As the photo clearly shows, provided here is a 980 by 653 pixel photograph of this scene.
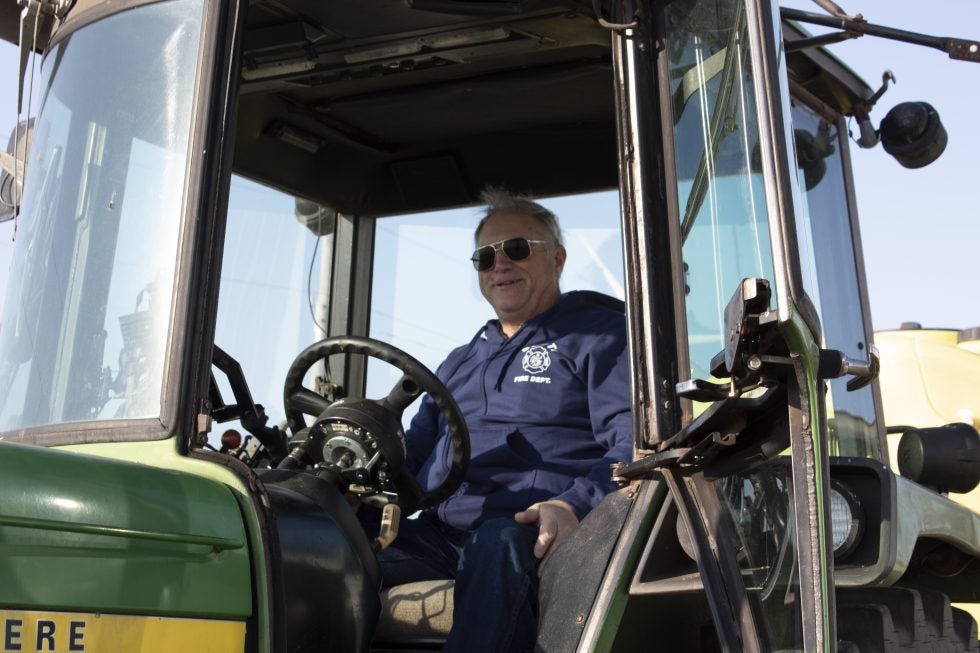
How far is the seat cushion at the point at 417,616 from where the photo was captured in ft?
9.27

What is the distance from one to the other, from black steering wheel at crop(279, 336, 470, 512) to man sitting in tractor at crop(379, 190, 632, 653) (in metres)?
0.18

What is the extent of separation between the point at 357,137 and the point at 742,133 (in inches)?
74.8

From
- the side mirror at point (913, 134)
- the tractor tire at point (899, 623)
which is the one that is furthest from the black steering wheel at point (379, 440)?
the side mirror at point (913, 134)

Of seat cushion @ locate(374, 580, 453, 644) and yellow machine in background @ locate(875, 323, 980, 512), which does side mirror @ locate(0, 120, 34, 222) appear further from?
yellow machine in background @ locate(875, 323, 980, 512)

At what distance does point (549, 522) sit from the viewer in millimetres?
2691

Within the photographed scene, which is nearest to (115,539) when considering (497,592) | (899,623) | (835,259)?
(497,592)

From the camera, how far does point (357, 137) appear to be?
4.07m

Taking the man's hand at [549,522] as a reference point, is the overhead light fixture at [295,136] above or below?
above

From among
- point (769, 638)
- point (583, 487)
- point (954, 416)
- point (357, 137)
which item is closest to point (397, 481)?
point (583, 487)

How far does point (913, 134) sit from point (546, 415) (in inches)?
48.2

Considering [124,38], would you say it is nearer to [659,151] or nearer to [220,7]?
[220,7]

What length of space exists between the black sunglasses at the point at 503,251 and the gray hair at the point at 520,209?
0.23ft

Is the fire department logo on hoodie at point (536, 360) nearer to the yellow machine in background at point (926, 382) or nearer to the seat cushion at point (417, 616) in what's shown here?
the seat cushion at point (417, 616)

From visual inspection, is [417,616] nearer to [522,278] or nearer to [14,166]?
[522,278]
